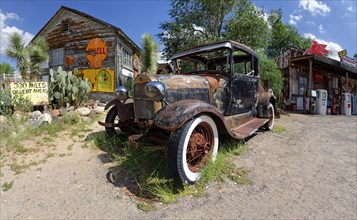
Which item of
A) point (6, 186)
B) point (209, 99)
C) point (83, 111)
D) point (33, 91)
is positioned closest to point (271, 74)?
point (209, 99)

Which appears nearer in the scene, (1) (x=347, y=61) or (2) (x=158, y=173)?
(2) (x=158, y=173)

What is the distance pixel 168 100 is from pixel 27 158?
9.15ft

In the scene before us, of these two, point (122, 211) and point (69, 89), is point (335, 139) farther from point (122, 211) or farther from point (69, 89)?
point (69, 89)

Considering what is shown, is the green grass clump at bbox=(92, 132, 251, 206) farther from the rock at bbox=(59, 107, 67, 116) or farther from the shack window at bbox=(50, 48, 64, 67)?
the shack window at bbox=(50, 48, 64, 67)

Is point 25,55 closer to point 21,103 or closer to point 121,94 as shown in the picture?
point 21,103

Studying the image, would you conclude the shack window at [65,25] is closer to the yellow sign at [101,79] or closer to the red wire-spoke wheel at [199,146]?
the yellow sign at [101,79]

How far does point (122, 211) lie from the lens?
2652 millimetres

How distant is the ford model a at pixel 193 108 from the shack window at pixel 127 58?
7.24 meters

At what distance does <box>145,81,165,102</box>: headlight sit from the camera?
10.3ft

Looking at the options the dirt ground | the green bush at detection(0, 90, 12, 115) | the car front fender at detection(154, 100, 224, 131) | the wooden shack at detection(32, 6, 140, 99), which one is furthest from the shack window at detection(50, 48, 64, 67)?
the car front fender at detection(154, 100, 224, 131)

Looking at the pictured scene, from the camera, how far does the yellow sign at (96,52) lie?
11109mm

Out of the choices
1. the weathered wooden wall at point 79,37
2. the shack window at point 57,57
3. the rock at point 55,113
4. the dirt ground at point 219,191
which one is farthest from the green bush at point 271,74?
the shack window at point 57,57

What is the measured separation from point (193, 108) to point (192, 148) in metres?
0.55

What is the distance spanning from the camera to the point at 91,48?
449 inches
